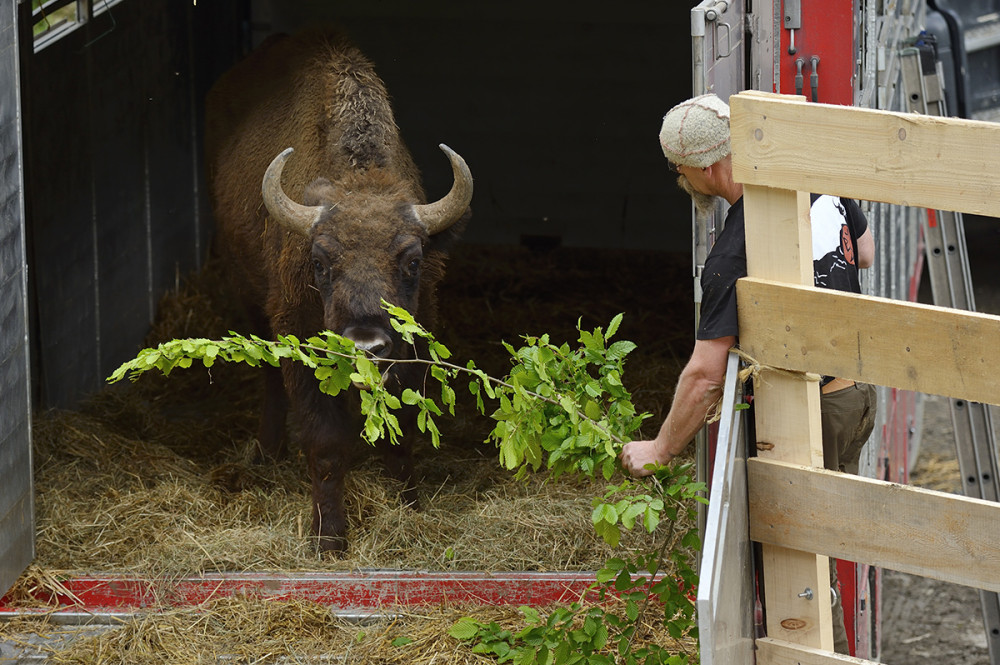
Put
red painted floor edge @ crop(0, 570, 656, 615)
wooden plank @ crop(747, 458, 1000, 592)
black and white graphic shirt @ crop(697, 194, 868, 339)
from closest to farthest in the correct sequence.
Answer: wooden plank @ crop(747, 458, 1000, 592) < black and white graphic shirt @ crop(697, 194, 868, 339) < red painted floor edge @ crop(0, 570, 656, 615)

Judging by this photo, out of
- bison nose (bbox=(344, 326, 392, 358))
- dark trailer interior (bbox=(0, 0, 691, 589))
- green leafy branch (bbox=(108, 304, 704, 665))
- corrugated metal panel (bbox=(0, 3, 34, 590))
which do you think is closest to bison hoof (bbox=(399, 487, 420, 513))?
bison nose (bbox=(344, 326, 392, 358))

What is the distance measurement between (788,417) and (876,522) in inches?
13.8

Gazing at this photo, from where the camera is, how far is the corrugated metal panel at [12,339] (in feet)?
16.6

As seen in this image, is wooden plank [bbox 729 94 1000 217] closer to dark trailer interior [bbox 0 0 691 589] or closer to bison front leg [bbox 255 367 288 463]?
bison front leg [bbox 255 367 288 463]

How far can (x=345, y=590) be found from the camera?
17.1 feet

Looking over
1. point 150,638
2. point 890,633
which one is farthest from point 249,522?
point 890,633

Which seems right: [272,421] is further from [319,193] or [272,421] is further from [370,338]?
[370,338]

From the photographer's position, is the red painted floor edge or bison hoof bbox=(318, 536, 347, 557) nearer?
the red painted floor edge

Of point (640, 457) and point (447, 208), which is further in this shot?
point (447, 208)

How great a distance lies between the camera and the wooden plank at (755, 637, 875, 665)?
3135mm

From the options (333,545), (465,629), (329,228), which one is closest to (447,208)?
(329,228)

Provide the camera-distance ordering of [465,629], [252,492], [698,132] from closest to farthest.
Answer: [698,132] < [465,629] < [252,492]

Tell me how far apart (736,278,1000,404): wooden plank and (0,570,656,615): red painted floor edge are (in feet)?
7.39

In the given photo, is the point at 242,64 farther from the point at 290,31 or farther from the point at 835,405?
the point at 835,405
